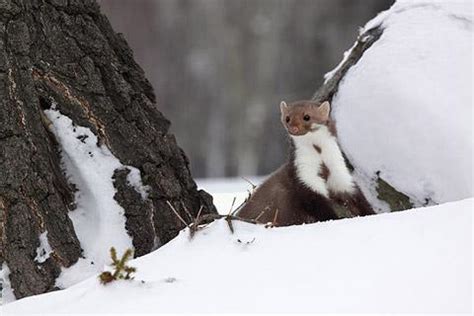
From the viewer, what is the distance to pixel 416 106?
2844 mm

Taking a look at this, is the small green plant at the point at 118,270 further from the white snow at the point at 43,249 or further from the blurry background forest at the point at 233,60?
the blurry background forest at the point at 233,60

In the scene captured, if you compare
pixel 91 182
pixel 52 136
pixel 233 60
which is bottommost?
pixel 233 60

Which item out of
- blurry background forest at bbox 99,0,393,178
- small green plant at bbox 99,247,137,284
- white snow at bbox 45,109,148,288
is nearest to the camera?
small green plant at bbox 99,247,137,284

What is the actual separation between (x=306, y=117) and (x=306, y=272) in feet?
3.52

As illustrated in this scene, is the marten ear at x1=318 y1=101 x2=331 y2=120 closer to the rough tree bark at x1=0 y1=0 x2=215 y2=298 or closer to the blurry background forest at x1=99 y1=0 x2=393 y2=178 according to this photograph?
the rough tree bark at x1=0 y1=0 x2=215 y2=298

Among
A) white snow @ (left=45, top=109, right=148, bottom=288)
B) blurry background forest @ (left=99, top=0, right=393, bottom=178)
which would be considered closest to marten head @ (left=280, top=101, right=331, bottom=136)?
white snow @ (left=45, top=109, right=148, bottom=288)

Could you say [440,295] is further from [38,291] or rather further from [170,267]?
[38,291]

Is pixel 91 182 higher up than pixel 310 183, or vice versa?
pixel 91 182

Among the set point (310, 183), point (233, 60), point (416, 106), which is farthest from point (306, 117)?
point (233, 60)

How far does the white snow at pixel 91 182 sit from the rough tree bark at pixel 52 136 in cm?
2

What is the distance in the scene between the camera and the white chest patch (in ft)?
9.50

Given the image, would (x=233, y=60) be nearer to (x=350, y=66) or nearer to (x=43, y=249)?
(x=350, y=66)

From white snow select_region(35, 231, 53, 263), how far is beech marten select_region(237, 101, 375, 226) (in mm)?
668

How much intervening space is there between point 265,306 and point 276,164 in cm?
741
